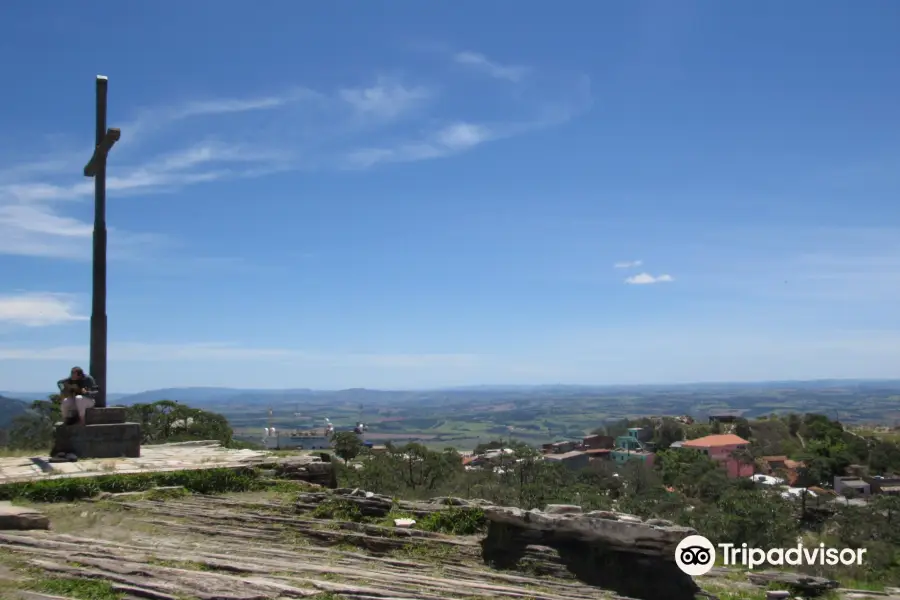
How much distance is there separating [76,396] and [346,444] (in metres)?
18.6

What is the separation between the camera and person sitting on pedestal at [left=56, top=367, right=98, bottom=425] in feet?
43.1

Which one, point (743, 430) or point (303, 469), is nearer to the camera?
point (303, 469)

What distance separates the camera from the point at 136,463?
1245 cm

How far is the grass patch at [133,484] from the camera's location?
10109 millimetres

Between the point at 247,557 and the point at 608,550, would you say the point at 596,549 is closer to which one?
the point at 608,550

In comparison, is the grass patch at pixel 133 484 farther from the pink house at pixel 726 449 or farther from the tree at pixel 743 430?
the tree at pixel 743 430

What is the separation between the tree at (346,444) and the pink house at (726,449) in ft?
162

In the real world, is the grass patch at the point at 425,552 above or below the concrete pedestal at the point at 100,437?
below

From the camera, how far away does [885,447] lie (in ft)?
238

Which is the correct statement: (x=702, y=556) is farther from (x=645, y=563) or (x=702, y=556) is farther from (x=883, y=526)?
(x=883, y=526)

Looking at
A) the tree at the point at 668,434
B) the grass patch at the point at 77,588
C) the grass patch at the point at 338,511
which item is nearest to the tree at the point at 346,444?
the grass patch at the point at 338,511

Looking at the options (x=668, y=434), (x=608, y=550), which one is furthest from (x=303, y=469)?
(x=668, y=434)

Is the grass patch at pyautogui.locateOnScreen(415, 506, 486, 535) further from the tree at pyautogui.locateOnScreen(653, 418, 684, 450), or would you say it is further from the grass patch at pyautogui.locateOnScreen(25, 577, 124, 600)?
the tree at pyautogui.locateOnScreen(653, 418, 684, 450)

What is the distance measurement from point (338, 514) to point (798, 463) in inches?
3059
